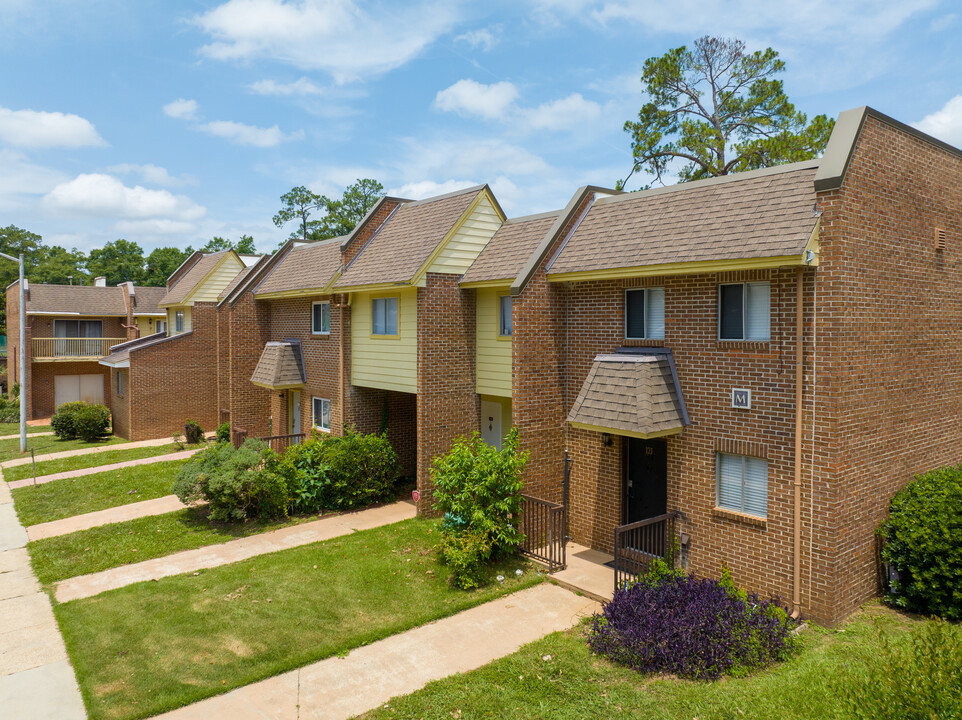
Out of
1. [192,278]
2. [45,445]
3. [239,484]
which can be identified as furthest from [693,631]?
[192,278]

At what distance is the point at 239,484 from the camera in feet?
47.4

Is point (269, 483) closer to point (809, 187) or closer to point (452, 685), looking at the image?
point (452, 685)

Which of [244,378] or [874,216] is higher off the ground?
[874,216]

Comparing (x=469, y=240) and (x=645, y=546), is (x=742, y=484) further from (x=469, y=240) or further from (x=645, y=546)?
(x=469, y=240)

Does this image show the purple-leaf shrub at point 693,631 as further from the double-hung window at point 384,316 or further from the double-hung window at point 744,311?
the double-hung window at point 384,316

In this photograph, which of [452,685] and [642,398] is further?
[642,398]

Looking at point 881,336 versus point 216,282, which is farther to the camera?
point 216,282

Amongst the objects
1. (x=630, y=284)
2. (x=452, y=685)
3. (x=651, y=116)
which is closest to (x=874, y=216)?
(x=630, y=284)

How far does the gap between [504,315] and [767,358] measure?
6.70 meters

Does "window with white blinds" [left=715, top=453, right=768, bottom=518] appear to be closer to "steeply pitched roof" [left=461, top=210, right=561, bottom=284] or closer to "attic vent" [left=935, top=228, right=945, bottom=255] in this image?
"attic vent" [left=935, top=228, right=945, bottom=255]

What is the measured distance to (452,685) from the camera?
7.83m

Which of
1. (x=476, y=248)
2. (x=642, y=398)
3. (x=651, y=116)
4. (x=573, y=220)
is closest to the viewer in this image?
(x=642, y=398)

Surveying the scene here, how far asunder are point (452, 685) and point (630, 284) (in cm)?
751

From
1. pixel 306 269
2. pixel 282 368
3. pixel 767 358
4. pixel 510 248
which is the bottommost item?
pixel 282 368
